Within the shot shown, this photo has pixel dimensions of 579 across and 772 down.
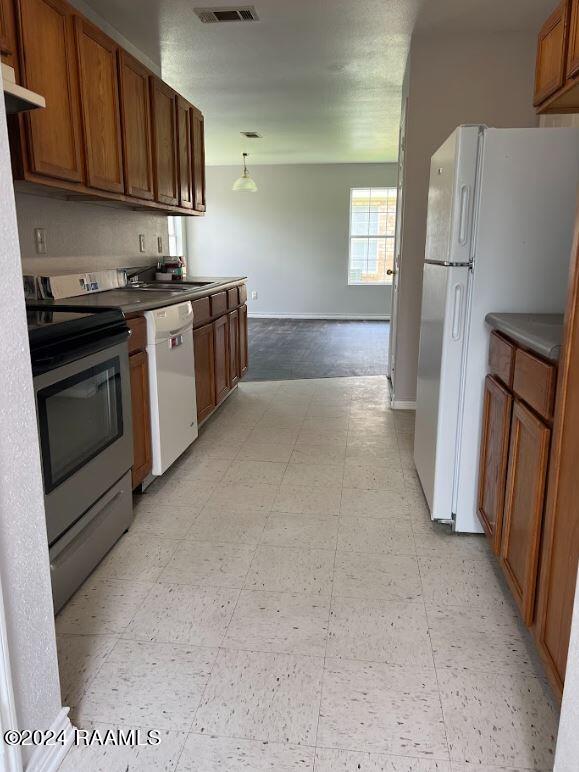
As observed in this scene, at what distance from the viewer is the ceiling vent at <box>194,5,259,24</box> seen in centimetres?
312

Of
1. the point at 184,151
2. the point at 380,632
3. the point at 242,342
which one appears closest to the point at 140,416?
the point at 380,632

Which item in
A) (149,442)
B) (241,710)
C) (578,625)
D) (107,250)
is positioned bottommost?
(241,710)

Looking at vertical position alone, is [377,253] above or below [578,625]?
above

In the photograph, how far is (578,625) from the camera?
1.04m

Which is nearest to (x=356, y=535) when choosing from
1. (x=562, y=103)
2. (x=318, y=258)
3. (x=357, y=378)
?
(x=562, y=103)

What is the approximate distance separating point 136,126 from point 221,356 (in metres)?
1.50

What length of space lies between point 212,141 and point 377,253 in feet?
10.8

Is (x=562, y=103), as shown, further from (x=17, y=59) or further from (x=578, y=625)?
(x=17, y=59)

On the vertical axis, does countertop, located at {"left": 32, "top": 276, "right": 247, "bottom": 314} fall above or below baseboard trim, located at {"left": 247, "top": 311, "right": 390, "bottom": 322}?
above

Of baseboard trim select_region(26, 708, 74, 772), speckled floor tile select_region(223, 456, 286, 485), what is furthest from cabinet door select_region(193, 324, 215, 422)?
baseboard trim select_region(26, 708, 74, 772)

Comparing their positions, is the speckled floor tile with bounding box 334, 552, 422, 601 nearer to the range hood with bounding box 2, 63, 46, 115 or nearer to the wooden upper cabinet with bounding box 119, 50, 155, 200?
the range hood with bounding box 2, 63, 46, 115

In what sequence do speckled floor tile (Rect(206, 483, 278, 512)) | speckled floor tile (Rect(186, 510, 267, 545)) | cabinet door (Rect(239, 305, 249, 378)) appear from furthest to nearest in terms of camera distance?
cabinet door (Rect(239, 305, 249, 378))
speckled floor tile (Rect(206, 483, 278, 512))
speckled floor tile (Rect(186, 510, 267, 545))

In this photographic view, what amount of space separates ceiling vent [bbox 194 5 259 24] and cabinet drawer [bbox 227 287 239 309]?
5.45 feet

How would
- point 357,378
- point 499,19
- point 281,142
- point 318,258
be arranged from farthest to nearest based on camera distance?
point 318,258 → point 281,142 → point 357,378 → point 499,19
